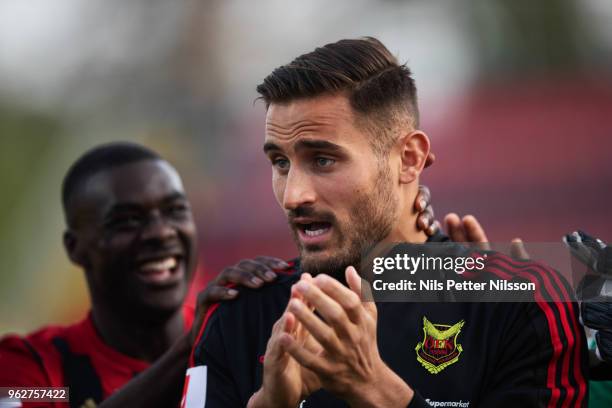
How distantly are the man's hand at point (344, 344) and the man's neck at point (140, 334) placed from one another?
2096 millimetres

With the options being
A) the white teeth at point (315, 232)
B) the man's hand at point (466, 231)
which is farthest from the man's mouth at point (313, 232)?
the man's hand at point (466, 231)

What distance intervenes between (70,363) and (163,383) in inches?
34.7

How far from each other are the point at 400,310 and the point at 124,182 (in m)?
1.86

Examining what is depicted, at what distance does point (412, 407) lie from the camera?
→ 8.02ft

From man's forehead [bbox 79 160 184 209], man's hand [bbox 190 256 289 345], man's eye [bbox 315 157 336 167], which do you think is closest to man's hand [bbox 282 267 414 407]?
man's eye [bbox 315 157 336 167]

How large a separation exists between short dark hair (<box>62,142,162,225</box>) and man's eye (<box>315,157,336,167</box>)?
70.0 inches

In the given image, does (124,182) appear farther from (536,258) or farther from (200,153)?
→ (200,153)

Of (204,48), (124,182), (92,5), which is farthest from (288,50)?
(124,182)

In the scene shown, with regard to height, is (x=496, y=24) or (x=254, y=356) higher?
(x=496, y=24)

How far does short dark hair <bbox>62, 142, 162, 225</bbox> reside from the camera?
448 cm

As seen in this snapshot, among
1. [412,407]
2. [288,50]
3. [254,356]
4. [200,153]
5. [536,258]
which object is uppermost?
[288,50]

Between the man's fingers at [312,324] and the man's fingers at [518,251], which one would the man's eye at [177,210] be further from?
the man's fingers at [312,324]

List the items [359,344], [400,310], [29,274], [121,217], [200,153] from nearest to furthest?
[359,344]
[400,310]
[121,217]
[29,274]
[200,153]

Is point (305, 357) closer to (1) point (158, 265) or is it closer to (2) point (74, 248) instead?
(1) point (158, 265)
